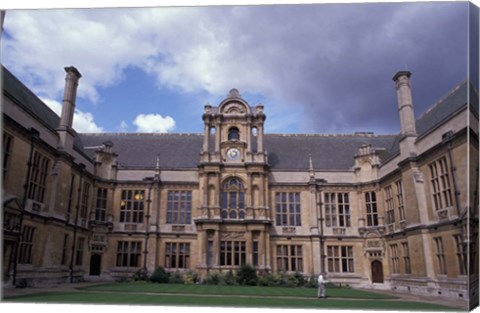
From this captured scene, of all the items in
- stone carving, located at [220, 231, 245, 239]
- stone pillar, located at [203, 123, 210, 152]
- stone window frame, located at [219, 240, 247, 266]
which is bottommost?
stone window frame, located at [219, 240, 247, 266]

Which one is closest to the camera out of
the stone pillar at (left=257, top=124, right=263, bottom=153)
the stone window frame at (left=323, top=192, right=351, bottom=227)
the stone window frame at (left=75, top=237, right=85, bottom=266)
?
the stone window frame at (left=75, top=237, right=85, bottom=266)

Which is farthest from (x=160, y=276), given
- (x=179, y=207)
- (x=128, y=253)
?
(x=179, y=207)

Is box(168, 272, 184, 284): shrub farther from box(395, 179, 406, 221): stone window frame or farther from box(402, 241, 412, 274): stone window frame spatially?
box(395, 179, 406, 221): stone window frame

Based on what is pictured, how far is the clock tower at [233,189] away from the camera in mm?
26750

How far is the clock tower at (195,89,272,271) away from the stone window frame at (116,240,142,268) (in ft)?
16.7

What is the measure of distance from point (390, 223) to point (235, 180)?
11699 millimetres

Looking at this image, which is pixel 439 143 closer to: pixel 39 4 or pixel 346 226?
pixel 346 226

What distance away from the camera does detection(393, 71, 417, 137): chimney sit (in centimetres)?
2241

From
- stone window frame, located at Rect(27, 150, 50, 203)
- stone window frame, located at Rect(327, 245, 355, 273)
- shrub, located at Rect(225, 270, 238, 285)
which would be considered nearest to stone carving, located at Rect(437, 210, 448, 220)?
stone window frame, located at Rect(327, 245, 355, 273)

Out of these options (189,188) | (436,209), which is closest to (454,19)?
(436,209)

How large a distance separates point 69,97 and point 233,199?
534 inches

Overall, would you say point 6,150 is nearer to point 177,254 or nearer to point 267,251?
point 177,254

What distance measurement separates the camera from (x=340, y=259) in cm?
2775

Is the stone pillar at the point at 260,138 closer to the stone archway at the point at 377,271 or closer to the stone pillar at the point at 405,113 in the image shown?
the stone pillar at the point at 405,113
